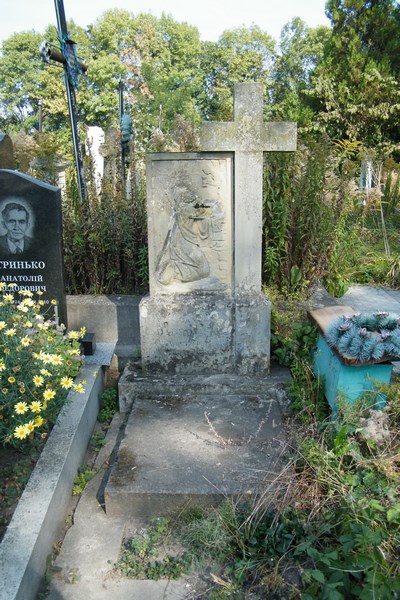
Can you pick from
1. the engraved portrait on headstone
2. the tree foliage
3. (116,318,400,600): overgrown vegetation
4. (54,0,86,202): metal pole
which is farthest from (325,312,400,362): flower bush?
the tree foliage

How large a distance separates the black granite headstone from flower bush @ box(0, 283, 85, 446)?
2.67 feet

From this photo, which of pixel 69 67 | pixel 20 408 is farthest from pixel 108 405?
pixel 69 67

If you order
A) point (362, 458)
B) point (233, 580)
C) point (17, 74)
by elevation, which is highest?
point (17, 74)

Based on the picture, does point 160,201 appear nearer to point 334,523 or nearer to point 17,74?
point 334,523

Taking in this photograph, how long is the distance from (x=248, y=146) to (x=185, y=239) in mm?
805

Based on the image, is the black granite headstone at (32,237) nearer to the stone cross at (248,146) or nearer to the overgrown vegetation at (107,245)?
the overgrown vegetation at (107,245)

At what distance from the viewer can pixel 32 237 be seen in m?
4.43

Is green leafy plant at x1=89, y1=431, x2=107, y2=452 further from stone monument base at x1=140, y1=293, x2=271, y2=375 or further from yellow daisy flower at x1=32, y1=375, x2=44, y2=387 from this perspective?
yellow daisy flower at x1=32, y1=375, x2=44, y2=387

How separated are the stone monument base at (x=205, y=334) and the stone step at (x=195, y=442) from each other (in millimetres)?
148

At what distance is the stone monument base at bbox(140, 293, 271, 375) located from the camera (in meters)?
4.16

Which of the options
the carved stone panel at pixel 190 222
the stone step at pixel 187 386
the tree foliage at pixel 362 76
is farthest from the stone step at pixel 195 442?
the tree foliage at pixel 362 76

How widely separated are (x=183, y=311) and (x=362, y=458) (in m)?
1.81

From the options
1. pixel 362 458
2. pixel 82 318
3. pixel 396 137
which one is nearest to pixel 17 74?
pixel 396 137

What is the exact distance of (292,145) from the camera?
3918 mm
